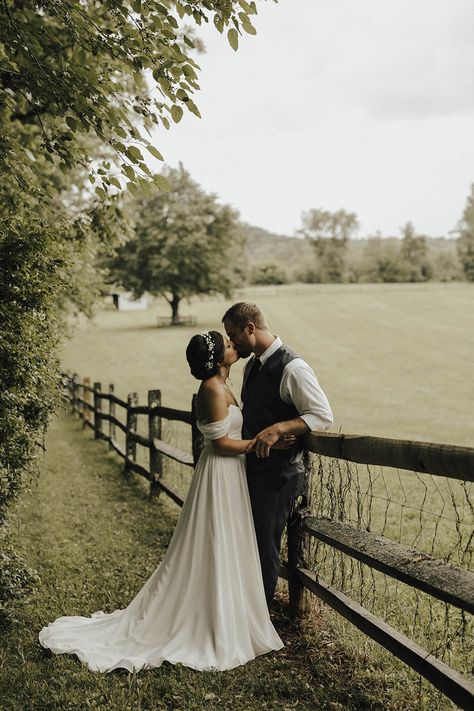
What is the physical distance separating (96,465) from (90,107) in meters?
8.02

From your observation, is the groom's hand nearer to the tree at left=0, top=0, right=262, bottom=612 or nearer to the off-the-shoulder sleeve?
the off-the-shoulder sleeve

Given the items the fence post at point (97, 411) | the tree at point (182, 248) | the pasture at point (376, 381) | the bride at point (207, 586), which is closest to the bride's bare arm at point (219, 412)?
the bride at point (207, 586)

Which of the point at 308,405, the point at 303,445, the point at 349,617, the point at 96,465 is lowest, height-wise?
the point at 96,465

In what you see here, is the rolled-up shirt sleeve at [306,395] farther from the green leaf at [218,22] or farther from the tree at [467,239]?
the tree at [467,239]

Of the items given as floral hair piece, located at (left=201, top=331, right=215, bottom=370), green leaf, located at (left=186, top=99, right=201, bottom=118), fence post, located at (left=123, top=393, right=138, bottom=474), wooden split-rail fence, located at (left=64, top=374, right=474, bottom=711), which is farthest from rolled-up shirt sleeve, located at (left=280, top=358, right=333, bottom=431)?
fence post, located at (left=123, top=393, right=138, bottom=474)

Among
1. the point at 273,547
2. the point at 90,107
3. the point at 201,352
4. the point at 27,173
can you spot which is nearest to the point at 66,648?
the point at 273,547

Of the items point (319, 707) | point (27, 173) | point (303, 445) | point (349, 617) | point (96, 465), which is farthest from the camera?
point (96, 465)

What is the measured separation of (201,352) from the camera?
Answer: 4.15 meters

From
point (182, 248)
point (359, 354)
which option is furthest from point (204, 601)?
point (182, 248)

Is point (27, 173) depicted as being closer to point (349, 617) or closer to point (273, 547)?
point (273, 547)

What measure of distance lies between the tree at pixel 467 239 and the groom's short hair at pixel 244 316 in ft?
305

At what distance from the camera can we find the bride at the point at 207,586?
3.92 m

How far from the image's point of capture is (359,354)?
33.6 metres

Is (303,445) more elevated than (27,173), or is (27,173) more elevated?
(27,173)
